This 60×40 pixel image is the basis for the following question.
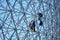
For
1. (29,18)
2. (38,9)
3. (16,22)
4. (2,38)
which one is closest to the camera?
(2,38)

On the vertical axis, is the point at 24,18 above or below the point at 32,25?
above

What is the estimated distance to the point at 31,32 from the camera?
6961mm

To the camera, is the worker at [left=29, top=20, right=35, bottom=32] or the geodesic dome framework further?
the worker at [left=29, top=20, right=35, bottom=32]

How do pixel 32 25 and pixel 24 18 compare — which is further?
pixel 32 25

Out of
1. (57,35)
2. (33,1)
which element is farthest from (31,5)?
(57,35)

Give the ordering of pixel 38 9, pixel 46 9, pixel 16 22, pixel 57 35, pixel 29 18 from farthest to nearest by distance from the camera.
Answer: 1. pixel 57 35
2. pixel 46 9
3. pixel 38 9
4. pixel 29 18
5. pixel 16 22

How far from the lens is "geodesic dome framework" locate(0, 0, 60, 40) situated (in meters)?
5.70

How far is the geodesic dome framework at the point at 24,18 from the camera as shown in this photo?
570cm

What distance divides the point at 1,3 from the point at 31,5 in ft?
5.82

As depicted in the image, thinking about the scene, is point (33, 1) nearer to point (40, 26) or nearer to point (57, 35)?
point (40, 26)

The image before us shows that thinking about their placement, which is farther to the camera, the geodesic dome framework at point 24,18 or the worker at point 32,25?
the worker at point 32,25

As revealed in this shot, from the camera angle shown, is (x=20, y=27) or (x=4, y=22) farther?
(x=20, y=27)

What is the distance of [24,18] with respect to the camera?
6566 mm

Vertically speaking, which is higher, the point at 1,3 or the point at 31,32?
the point at 1,3
